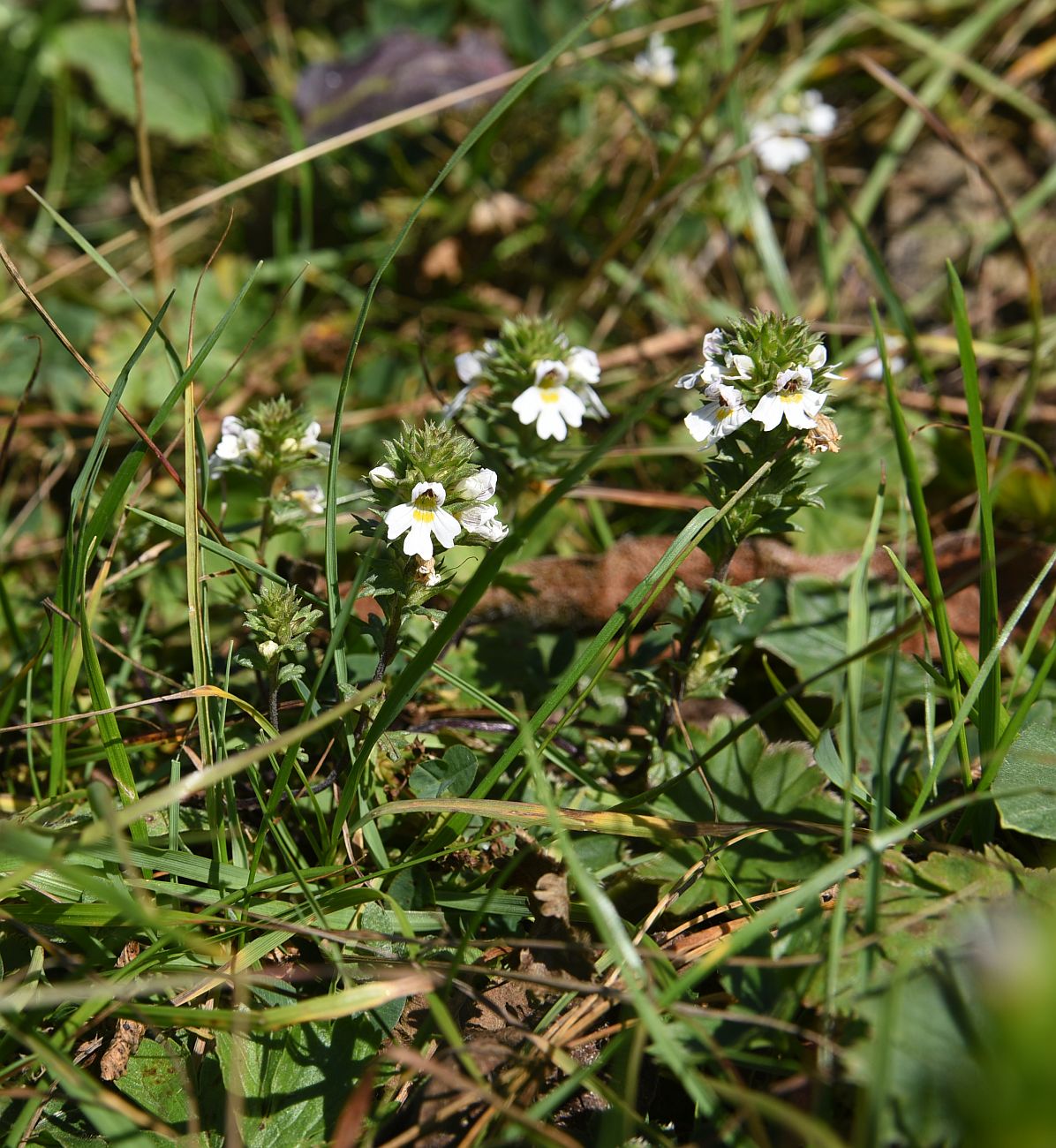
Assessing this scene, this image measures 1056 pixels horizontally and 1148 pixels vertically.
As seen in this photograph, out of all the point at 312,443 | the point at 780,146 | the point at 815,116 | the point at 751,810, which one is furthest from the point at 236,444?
the point at 815,116

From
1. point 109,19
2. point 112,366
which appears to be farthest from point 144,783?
point 109,19

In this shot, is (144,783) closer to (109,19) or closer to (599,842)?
(599,842)

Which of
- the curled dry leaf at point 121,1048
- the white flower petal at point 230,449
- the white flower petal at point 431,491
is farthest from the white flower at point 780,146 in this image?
the curled dry leaf at point 121,1048

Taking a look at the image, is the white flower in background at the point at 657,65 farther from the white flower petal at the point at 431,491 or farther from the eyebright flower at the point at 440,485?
the white flower petal at the point at 431,491

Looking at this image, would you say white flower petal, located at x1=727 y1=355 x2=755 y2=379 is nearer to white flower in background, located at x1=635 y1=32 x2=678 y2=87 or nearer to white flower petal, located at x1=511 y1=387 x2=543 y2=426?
white flower petal, located at x1=511 y1=387 x2=543 y2=426

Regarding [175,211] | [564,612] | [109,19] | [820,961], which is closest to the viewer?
[820,961]
